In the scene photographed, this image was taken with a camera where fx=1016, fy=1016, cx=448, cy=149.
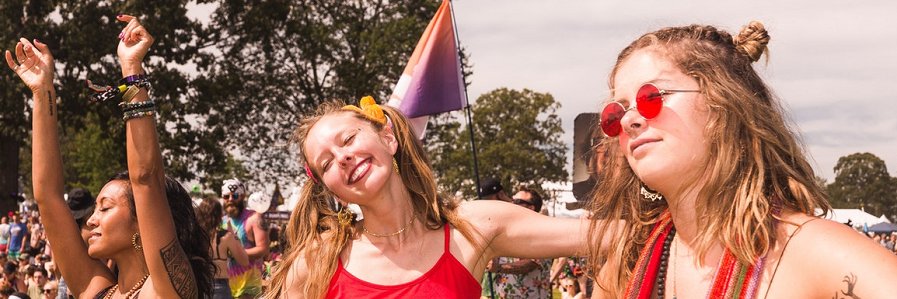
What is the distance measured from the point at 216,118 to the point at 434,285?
1062 inches

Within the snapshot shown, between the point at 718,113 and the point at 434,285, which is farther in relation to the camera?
the point at 434,285

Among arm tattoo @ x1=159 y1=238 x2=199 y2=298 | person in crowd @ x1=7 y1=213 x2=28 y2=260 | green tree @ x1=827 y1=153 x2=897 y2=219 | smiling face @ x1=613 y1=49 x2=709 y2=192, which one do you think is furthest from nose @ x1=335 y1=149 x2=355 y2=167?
green tree @ x1=827 y1=153 x2=897 y2=219

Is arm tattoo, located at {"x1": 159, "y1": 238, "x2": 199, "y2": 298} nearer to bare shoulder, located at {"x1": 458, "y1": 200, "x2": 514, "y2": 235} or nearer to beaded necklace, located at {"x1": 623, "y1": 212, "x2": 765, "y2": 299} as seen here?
bare shoulder, located at {"x1": 458, "y1": 200, "x2": 514, "y2": 235}

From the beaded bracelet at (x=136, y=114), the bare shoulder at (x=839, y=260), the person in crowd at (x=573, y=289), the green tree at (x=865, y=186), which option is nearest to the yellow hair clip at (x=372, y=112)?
the beaded bracelet at (x=136, y=114)

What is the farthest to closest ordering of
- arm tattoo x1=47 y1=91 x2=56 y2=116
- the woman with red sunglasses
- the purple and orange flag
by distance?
the purple and orange flag
arm tattoo x1=47 y1=91 x2=56 y2=116
the woman with red sunglasses

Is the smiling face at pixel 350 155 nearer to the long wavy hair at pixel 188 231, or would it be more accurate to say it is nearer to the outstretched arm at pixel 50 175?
the long wavy hair at pixel 188 231

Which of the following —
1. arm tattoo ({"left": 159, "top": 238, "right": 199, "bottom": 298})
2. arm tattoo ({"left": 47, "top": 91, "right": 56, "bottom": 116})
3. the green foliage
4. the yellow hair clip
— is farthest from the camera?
the green foliage

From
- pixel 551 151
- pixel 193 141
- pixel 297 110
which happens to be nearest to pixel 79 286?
pixel 193 141

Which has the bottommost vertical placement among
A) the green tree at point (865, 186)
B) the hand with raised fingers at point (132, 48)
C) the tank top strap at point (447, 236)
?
the green tree at point (865, 186)

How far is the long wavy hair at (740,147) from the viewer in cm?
211

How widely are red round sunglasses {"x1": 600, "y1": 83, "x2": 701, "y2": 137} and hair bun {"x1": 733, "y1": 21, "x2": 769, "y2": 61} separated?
217 mm

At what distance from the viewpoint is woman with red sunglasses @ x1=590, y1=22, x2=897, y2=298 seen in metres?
1.99

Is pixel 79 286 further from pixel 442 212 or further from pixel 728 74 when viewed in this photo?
pixel 728 74

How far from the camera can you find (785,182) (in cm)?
216
